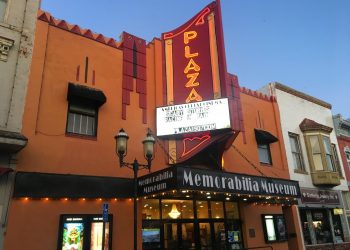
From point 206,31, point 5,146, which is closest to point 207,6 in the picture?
point 206,31

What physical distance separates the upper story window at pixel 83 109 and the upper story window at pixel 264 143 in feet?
30.2

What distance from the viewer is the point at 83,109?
1266 cm

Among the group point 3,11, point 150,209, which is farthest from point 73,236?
point 3,11

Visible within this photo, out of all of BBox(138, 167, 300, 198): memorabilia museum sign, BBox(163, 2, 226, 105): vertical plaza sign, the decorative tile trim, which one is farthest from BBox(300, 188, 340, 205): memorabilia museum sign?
the decorative tile trim

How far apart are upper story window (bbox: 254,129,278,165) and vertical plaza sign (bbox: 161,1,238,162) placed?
4.34 m

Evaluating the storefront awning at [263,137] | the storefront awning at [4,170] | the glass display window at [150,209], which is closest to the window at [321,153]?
the storefront awning at [263,137]

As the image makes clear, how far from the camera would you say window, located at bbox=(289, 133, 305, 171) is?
20281 millimetres

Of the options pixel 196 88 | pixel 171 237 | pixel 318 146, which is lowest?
pixel 171 237

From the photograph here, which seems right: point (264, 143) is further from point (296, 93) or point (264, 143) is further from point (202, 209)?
point (202, 209)

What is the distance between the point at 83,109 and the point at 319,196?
49.7ft

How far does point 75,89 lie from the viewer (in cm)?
1210

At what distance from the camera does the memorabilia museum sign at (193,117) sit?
45.1ft

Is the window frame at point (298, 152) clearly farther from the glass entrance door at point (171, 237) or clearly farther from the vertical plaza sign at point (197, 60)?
the glass entrance door at point (171, 237)

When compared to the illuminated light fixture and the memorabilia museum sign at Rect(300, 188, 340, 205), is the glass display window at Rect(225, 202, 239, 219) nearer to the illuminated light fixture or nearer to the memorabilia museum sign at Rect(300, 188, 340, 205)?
the illuminated light fixture
